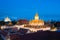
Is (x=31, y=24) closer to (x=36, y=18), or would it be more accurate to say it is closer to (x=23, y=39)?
(x=36, y=18)

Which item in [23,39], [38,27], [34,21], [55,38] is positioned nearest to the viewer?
[55,38]

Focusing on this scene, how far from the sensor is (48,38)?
9438 mm

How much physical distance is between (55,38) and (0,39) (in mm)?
7588

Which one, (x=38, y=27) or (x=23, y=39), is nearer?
(x=23, y=39)

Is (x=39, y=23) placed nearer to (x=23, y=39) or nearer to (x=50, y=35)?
(x=23, y=39)

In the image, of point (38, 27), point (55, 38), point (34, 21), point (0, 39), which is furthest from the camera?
point (34, 21)

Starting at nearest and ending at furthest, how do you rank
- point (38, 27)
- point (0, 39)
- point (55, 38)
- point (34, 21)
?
1. point (55, 38)
2. point (0, 39)
3. point (38, 27)
4. point (34, 21)

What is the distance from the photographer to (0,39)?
1648cm

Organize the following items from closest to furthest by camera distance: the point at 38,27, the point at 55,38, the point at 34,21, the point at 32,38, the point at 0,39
A: the point at 55,38
the point at 32,38
the point at 0,39
the point at 38,27
the point at 34,21

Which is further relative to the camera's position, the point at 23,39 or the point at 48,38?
the point at 23,39

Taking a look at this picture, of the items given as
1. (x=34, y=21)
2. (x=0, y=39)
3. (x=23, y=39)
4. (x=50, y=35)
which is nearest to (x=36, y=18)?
(x=34, y=21)

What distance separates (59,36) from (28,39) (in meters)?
1.44

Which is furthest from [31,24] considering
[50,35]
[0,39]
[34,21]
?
[50,35]

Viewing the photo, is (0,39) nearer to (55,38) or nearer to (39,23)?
(39,23)
